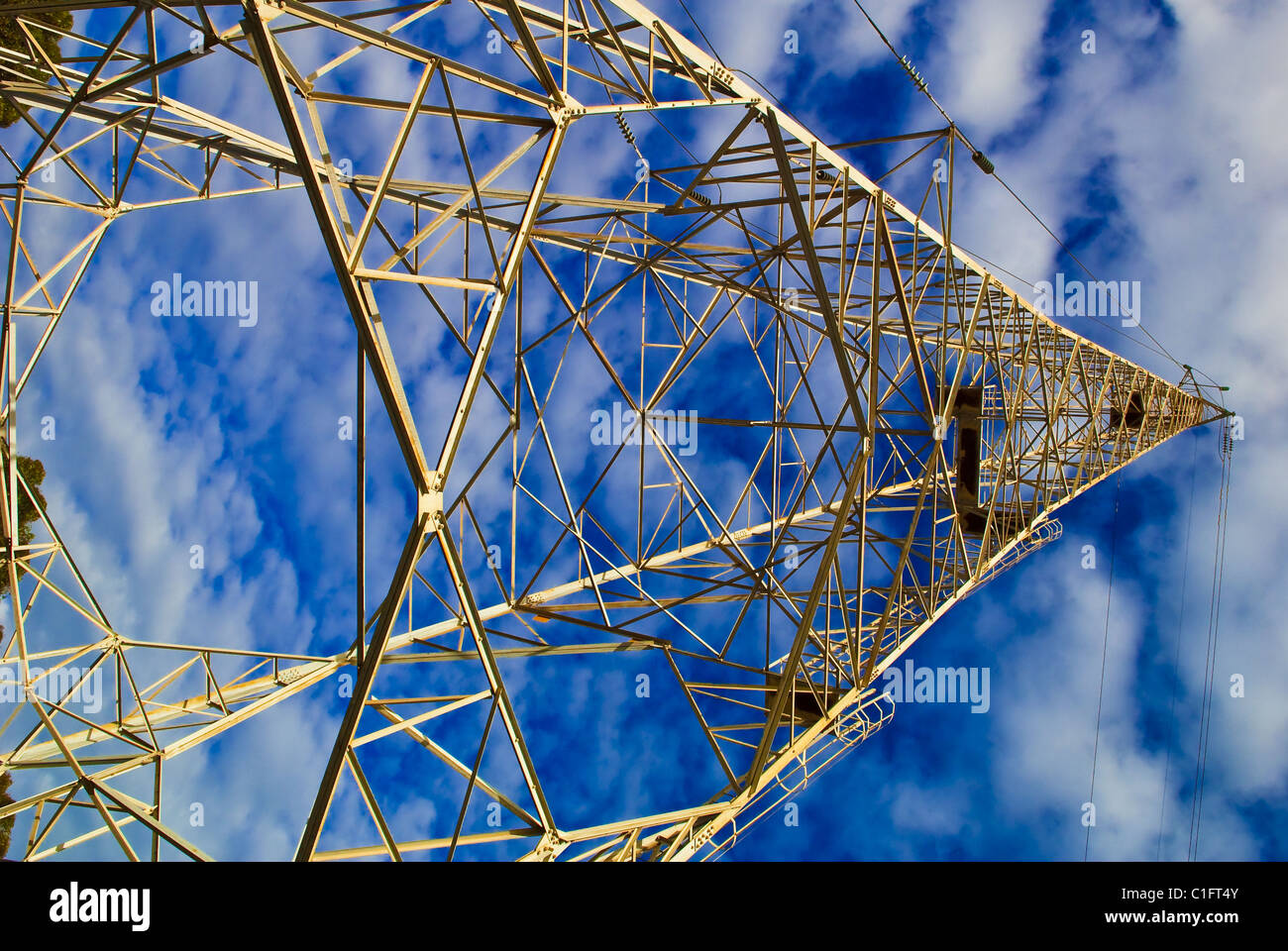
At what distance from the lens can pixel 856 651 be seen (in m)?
13.2

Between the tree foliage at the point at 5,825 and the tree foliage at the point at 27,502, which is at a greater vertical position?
the tree foliage at the point at 27,502

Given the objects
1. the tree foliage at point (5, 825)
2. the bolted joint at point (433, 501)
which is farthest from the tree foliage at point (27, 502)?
the bolted joint at point (433, 501)

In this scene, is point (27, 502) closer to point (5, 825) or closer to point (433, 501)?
point (5, 825)

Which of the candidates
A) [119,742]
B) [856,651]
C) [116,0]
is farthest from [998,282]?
[119,742]

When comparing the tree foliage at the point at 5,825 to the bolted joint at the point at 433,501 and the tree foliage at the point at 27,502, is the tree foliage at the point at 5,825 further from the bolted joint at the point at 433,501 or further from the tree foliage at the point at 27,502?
the bolted joint at the point at 433,501

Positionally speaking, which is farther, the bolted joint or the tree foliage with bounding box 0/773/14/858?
the tree foliage with bounding box 0/773/14/858

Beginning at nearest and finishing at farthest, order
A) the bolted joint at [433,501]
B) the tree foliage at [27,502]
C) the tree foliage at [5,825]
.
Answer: the bolted joint at [433,501], the tree foliage at [5,825], the tree foliage at [27,502]

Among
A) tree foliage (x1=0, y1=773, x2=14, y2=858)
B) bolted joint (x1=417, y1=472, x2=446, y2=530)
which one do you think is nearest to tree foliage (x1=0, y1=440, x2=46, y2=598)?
tree foliage (x1=0, y1=773, x2=14, y2=858)

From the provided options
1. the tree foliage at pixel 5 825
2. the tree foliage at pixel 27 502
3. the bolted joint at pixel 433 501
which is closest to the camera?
the bolted joint at pixel 433 501

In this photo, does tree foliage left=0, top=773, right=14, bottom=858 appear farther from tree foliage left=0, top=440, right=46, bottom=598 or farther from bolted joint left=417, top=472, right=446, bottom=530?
bolted joint left=417, top=472, right=446, bottom=530

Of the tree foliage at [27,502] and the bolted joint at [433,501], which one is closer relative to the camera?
the bolted joint at [433,501]
